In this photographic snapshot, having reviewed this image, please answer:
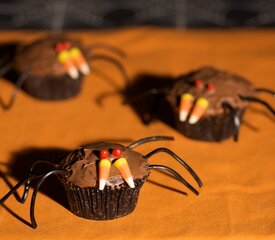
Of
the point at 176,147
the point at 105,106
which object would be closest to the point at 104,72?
the point at 105,106

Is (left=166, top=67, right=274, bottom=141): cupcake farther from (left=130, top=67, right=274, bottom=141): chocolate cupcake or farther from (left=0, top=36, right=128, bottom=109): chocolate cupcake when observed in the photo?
(left=0, top=36, right=128, bottom=109): chocolate cupcake

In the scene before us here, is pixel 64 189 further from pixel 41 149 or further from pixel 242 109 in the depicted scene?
pixel 242 109

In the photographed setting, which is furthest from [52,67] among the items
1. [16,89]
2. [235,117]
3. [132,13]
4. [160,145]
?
[132,13]

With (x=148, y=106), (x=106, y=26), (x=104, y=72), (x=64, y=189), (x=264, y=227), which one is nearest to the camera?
(x=264, y=227)

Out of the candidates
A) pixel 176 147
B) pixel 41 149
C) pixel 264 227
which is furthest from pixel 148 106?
pixel 264 227

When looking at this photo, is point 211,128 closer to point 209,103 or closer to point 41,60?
point 209,103

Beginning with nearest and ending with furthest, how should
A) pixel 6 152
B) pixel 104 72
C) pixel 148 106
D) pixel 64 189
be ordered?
pixel 64 189, pixel 6 152, pixel 148 106, pixel 104 72

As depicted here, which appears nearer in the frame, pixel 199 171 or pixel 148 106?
pixel 199 171

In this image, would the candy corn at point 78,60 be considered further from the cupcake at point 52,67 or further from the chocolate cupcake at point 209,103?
the chocolate cupcake at point 209,103
